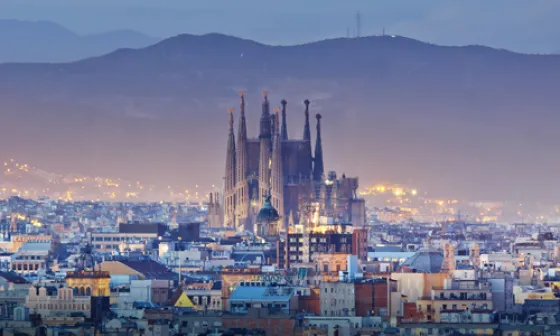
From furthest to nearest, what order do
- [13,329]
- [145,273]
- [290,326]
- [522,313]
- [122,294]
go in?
[145,273], [122,294], [522,313], [290,326], [13,329]

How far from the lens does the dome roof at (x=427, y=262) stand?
9906 cm

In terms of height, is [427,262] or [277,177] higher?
[277,177]

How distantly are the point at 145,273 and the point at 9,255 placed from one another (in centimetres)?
2766

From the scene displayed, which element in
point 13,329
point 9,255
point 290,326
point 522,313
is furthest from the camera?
point 9,255

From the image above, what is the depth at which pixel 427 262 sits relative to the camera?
10300 cm

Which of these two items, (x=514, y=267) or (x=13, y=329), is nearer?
(x=13, y=329)

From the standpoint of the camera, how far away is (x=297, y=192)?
7603 inches

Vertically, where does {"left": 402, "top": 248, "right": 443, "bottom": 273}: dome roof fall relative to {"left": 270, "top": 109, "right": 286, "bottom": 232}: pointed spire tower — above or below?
below

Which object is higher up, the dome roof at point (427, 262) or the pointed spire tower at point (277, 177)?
the pointed spire tower at point (277, 177)

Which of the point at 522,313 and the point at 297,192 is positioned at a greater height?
the point at 297,192

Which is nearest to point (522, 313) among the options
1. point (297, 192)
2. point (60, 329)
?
point (60, 329)

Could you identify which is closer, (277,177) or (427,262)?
(427,262)

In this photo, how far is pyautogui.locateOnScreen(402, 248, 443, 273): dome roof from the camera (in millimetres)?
99062

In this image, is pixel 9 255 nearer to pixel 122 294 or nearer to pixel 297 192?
pixel 122 294
